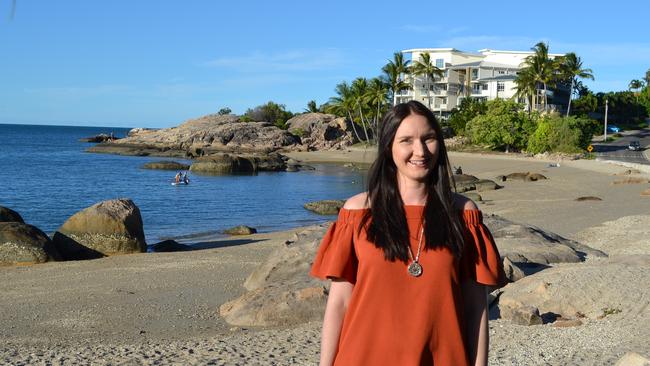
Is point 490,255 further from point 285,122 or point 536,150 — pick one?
point 285,122

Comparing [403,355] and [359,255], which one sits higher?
[359,255]

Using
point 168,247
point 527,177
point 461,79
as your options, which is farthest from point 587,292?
point 461,79

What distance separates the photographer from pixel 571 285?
8.77 metres

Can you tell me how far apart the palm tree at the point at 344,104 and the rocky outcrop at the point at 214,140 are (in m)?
6.42

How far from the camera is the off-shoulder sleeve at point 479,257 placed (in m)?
2.81

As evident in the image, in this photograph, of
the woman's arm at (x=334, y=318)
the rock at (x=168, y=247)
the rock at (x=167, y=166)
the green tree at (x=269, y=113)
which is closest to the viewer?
the woman's arm at (x=334, y=318)

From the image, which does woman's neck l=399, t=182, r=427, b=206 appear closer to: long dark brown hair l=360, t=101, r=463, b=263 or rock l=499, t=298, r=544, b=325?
long dark brown hair l=360, t=101, r=463, b=263

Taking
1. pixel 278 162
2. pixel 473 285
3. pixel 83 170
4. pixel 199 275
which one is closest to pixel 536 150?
pixel 278 162

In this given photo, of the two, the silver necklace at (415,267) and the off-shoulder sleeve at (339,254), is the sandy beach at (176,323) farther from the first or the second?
the silver necklace at (415,267)

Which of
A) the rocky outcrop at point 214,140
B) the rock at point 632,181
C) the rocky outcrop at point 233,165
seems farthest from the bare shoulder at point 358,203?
the rocky outcrop at point 214,140

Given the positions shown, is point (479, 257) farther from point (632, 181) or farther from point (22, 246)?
A: point (632, 181)

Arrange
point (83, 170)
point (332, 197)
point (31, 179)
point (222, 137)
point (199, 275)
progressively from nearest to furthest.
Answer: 1. point (199, 275)
2. point (332, 197)
3. point (31, 179)
4. point (83, 170)
5. point (222, 137)

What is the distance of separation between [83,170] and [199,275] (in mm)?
51991

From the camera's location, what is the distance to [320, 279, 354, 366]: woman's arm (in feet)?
9.36
